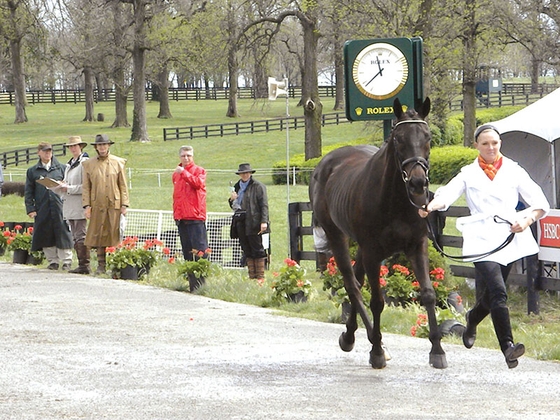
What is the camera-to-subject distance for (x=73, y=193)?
15.0 metres

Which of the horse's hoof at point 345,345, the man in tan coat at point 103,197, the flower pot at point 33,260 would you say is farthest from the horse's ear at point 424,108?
the flower pot at point 33,260

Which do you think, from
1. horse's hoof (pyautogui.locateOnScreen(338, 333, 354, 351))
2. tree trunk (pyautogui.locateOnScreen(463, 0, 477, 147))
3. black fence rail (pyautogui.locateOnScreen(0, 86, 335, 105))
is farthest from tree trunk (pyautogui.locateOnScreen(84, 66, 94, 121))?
horse's hoof (pyautogui.locateOnScreen(338, 333, 354, 351))

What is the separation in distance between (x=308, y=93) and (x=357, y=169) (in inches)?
1252

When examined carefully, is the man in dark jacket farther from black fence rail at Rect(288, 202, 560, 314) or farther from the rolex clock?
the rolex clock

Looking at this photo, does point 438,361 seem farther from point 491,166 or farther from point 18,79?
point 18,79

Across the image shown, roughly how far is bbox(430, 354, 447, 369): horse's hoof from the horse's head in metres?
1.11

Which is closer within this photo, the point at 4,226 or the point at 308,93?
the point at 4,226

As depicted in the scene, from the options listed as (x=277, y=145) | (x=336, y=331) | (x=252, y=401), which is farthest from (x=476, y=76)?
(x=252, y=401)

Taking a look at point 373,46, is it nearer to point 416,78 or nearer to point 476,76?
point 416,78

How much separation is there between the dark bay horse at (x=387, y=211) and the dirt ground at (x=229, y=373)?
40 centimetres

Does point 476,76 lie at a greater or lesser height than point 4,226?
greater

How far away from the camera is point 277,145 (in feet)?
174

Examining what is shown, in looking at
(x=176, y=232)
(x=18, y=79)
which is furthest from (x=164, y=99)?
(x=176, y=232)

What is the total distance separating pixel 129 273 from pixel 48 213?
2.09 metres
